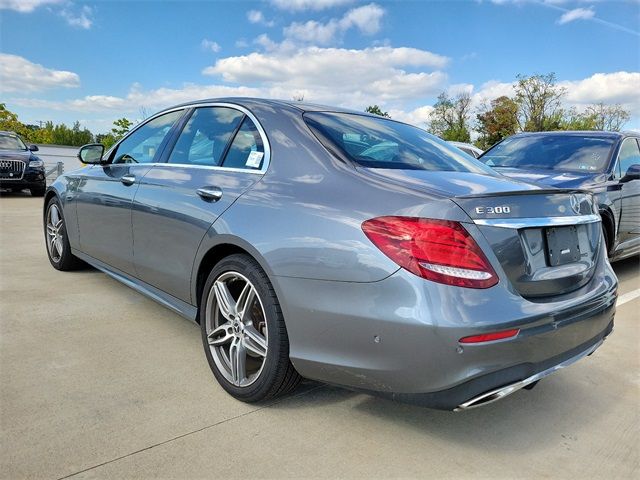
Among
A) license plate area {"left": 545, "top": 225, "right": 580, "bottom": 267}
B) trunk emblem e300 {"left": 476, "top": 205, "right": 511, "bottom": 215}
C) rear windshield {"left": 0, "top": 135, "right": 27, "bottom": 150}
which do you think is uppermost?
rear windshield {"left": 0, "top": 135, "right": 27, "bottom": 150}

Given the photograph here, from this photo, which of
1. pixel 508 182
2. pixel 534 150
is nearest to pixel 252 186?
pixel 508 182

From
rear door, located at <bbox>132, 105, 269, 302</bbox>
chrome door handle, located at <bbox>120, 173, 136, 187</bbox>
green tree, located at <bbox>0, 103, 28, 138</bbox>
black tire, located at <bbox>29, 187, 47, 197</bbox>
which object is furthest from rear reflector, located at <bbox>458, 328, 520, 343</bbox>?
green tree, located at <bbox>0, 103, 28, 138</bbox>

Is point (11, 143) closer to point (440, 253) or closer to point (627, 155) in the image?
point (627, 155)

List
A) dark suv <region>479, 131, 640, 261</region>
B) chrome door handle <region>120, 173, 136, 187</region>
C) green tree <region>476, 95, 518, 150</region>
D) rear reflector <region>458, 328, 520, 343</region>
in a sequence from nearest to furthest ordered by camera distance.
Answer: rear reflector <region>458, 328, 520, 343</region>, chrome door handle <region>120, 173, 136, 187</region>, dark suv <region>479, 131, 640, 261</region>, green tree <region>476, 95, 518, 150</region>

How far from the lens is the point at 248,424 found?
2.34m

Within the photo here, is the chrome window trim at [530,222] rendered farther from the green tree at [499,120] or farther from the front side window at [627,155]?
the green tree at [499,120]

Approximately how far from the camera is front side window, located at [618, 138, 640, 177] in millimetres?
5417

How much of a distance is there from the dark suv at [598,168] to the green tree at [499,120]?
5145 centimetres

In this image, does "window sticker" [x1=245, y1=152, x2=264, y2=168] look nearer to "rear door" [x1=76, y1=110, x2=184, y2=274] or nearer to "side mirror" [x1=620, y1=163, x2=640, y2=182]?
"rear door" [x1=76, y1=110, x2=184, y2=274]

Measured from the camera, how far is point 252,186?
2.54m

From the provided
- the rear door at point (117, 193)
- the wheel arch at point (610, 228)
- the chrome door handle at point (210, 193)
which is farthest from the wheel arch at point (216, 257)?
the wheel arch at point (610, 228)

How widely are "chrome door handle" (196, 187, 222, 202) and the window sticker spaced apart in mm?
209

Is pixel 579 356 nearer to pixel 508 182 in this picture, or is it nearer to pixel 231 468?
pixel 508 182

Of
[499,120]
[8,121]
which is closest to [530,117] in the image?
[499,120]
